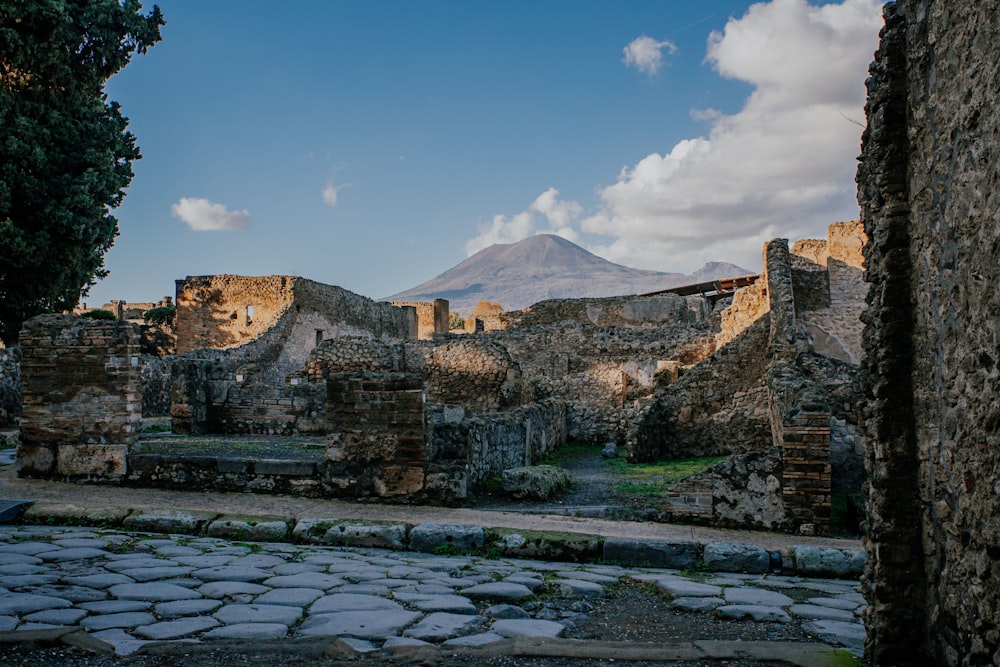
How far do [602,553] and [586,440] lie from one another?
33.3ft

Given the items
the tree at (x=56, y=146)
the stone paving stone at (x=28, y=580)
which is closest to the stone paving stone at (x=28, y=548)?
the stone paving stone at (x=28, y=580)

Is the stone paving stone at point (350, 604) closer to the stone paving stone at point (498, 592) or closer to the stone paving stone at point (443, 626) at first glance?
the stone paving stone at point (443, 626)

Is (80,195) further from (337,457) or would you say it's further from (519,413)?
(337,457)

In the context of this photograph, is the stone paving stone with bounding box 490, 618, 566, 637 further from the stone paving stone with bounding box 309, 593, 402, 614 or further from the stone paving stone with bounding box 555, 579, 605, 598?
the stone paving stone with bounding box 555, 579, 605, 598

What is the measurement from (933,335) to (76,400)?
7.57 metres

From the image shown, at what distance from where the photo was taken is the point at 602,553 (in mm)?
5461

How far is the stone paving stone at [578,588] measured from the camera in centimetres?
432

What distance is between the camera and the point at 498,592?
4.18 metres

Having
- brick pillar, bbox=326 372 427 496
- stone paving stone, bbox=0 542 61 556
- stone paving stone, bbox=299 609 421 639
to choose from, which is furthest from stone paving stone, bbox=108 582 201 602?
brick pillar, bbox=326 372 427 496

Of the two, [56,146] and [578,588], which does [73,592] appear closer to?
[578,588]

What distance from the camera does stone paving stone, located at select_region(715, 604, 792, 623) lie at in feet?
12.5

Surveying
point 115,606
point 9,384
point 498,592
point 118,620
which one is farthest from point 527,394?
point 118,620

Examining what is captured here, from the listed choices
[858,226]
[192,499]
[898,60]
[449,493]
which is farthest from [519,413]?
[858,226]

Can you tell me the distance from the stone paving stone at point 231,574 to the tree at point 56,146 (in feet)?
49.5
